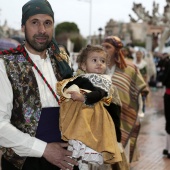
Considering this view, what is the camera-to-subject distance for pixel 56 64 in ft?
9.57

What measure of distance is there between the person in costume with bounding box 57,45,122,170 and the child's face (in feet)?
0.29

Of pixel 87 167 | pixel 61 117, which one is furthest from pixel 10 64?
pixel 87 167

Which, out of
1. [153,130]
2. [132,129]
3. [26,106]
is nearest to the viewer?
[26,106]

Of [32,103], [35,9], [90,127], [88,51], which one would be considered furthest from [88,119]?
[35,9]

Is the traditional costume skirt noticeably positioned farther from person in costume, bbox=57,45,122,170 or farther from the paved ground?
the paved ground

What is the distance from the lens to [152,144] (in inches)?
326

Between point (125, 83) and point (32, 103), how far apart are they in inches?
122

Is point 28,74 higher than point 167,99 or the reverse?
higher

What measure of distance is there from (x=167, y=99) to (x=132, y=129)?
193 cm

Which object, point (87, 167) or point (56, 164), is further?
point (87, 167)

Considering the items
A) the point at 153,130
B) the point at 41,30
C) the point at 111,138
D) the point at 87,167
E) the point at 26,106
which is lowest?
the point at 153,130

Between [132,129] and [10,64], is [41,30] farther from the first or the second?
[132,129]

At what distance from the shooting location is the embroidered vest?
8.50 ft

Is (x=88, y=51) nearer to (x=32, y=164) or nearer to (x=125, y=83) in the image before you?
(x=32, y=164)
